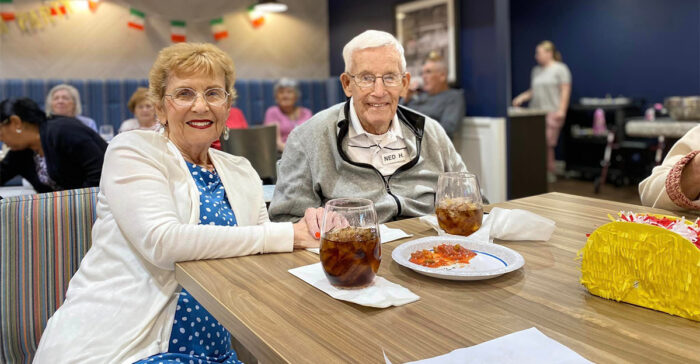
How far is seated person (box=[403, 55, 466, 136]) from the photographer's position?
5082 millimetres

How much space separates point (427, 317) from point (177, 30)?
20.6ft

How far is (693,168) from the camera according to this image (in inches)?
58.2

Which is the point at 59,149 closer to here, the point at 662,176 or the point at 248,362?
the point at 248,362

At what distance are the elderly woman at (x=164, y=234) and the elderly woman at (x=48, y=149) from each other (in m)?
1.55

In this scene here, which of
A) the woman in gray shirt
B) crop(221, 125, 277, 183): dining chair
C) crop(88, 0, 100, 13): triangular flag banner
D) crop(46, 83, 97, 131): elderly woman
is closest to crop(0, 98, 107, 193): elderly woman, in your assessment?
crop(221, 125, 277, 183): dining chair

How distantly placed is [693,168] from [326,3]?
6549mm

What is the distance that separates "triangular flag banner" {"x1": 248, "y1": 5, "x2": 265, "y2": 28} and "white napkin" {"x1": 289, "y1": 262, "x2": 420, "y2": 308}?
6.31 meters

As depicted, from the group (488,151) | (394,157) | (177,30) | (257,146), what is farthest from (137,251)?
(177,30)

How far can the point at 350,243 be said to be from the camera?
978mm

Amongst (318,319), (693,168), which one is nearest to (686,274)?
(318,319)

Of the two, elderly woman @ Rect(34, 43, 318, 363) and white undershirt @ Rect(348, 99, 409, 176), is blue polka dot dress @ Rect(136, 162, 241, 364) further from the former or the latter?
white undershirt @ Rect(348, 99, 409, 176)

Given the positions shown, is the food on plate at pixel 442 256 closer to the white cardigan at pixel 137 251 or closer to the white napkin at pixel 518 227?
the white napkin at pixel 518 227

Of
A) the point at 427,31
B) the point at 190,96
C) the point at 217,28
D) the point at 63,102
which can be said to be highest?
the point at 217,28

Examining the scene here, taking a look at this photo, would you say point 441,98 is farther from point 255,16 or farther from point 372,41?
point 372,41
